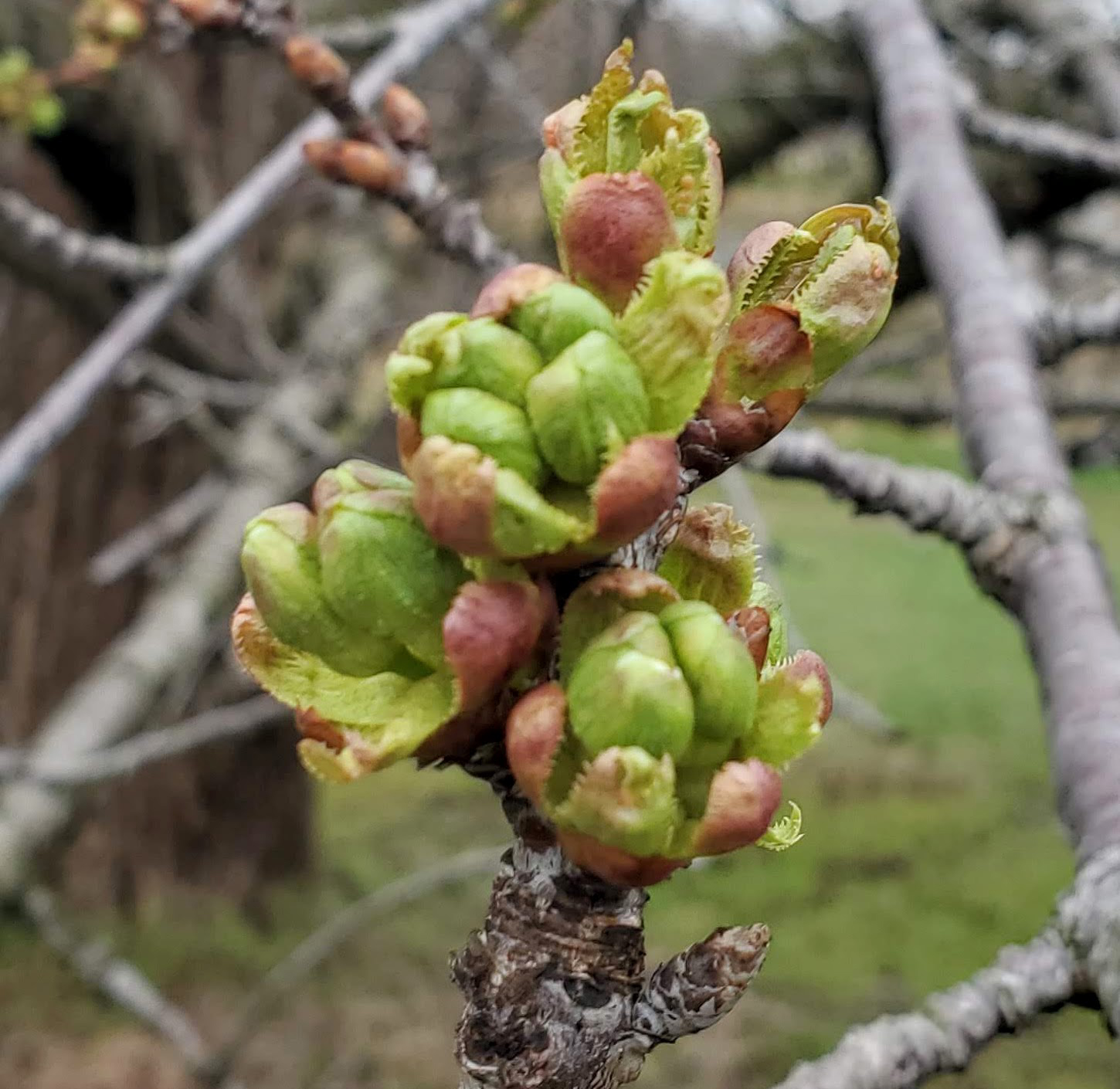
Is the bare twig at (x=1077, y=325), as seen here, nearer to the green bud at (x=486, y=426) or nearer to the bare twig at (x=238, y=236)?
the bare twig at (x=238, y=236)

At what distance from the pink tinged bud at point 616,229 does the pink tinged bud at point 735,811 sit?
174 mm

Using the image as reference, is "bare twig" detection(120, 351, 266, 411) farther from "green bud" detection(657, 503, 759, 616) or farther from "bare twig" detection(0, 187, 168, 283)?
"green bud" detection(657, 503, 759, 616)

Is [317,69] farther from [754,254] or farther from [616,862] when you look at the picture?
[616,862]

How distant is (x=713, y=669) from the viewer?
0.37 m

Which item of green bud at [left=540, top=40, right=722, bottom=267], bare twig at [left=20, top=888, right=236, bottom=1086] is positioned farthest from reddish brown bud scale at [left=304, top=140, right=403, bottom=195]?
bare twig at [left=20, top=888, right=236, bottom=1086]

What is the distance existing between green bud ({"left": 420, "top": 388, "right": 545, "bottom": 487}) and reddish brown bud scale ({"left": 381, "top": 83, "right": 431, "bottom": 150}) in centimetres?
66

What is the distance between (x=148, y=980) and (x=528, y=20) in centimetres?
286

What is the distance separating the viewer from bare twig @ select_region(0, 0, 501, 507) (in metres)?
0.98

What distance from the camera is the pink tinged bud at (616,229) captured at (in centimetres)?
41

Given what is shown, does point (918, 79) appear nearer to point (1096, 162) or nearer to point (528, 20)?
point (1096, 162)

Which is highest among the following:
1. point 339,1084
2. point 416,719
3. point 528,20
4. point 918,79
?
point 528,20

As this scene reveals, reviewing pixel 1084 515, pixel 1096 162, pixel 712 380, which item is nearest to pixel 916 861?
pixel 1096 162

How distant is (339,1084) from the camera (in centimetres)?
299

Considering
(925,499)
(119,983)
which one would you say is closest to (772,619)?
(925,499)
